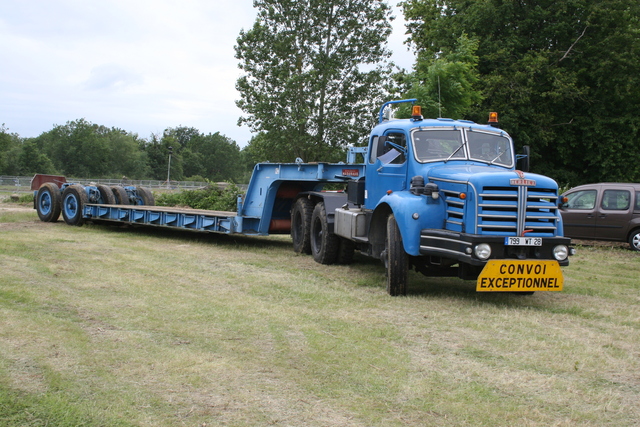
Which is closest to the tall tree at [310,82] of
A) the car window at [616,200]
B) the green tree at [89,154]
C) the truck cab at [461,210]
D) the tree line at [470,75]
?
the tree line at [470,75]

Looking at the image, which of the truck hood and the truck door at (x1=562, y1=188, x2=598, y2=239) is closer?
the truck hood

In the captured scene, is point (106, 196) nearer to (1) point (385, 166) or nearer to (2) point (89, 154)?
(1) point (385, 166)

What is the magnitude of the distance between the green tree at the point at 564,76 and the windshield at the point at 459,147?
1769 centimetres

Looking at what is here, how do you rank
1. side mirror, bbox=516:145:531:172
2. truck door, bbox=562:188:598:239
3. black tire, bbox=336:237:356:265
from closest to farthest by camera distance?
side mirror, bbox=516:145:531:172 < black tire, bbox=336:237:356:265 < truck door, bbox=562:188:598:239

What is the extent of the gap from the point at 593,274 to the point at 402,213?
473cm

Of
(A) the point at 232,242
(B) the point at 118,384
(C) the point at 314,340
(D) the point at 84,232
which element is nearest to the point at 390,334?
(C) the point at 314,340

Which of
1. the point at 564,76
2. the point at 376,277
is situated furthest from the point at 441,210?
the point at 564,76

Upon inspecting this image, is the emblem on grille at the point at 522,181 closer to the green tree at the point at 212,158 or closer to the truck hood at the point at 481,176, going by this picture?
the truck hood at the point at 481,176

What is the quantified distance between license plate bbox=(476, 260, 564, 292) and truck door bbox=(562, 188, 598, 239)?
27.5 ft

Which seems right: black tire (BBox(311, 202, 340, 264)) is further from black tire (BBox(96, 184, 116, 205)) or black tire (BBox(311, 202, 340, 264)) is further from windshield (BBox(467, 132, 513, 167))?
black tire (BBox(96, 184, 116, 205))

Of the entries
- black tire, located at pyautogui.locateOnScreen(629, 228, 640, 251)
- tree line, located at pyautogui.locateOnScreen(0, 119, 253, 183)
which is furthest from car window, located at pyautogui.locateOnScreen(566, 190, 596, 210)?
tree line, located at pyautogui.locateOnScreen(0, 119, 253, 183)

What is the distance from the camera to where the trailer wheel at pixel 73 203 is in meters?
17.4

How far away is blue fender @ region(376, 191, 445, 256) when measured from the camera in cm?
768

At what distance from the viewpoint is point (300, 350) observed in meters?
5.38
